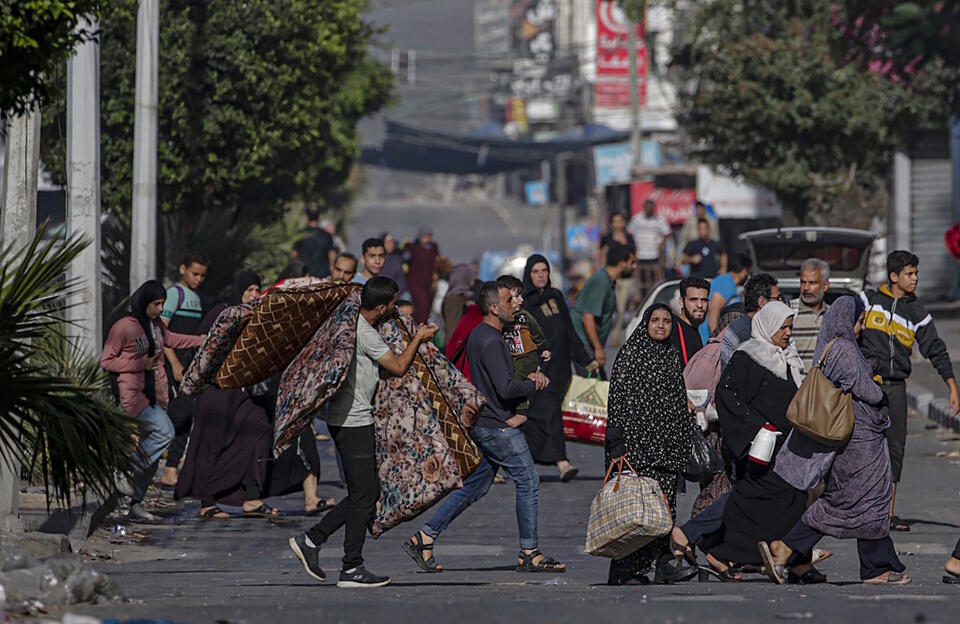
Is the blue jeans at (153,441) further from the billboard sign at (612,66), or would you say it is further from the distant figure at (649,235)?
the billboard sign at (612,66)

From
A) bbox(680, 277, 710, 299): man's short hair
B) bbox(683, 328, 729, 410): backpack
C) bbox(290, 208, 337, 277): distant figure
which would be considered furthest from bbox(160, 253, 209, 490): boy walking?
bbox(290, 208, 337, 277): distant figure

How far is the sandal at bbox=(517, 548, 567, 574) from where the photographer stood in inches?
437

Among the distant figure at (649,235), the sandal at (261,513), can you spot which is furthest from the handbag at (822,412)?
the distant figure at (649,235)

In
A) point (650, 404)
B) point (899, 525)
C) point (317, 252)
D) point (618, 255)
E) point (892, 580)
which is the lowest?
point (899, 525)

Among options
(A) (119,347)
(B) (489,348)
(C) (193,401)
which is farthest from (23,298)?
(C) (193,401)

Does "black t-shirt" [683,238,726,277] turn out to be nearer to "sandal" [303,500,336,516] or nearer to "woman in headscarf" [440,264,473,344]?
"woman in headscarf" [440,264,473,344]

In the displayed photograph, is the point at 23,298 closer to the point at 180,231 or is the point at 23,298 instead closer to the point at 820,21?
the point at 180,231

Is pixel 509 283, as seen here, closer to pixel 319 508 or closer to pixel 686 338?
pixel 686 338

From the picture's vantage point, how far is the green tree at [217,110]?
75.4 feet

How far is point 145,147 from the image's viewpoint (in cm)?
1780


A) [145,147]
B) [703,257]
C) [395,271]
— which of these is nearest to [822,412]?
[145,147]

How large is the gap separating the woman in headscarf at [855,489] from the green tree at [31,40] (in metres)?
4.42

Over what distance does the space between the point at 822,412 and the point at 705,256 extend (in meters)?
13.1

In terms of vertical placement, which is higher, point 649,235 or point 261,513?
point 649,235
